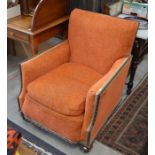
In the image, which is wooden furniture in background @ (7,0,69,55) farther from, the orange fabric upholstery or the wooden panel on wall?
the orange fabric upholstery

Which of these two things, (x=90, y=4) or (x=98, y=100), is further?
(x=90, y=4)

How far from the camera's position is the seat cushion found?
58.6 inches

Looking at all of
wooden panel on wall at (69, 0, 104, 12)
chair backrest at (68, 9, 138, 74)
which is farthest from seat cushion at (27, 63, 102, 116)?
wooden panel on wall at (69, 0, 104, 12)

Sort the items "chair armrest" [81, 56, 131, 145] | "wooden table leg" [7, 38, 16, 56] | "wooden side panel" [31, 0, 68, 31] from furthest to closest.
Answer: "wooden table leg" [7, 38, 16, 56], "wooden side panel" [31, 0, 68, 31], "chair armrest" [81, 56, 131, 145]

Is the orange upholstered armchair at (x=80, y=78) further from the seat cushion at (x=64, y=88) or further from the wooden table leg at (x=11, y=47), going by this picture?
the wooden table leg at (x=11, y=47)

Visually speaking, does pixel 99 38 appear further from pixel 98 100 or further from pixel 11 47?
pixel 11 47

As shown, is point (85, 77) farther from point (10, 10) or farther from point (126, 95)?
point (10, 10)

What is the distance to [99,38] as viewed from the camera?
1.76 m

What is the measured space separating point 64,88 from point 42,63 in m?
0.28

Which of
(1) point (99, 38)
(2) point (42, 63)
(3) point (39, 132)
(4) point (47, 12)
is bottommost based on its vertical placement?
(3) point (39, 132)

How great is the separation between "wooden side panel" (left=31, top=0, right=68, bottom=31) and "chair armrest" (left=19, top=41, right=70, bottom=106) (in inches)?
10.2

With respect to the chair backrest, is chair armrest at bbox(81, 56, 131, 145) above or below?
below

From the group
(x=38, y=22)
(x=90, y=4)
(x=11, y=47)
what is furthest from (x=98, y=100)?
(x=11, y=47)

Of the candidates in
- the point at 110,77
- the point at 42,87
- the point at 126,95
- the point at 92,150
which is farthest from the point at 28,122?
the point at 126,95
